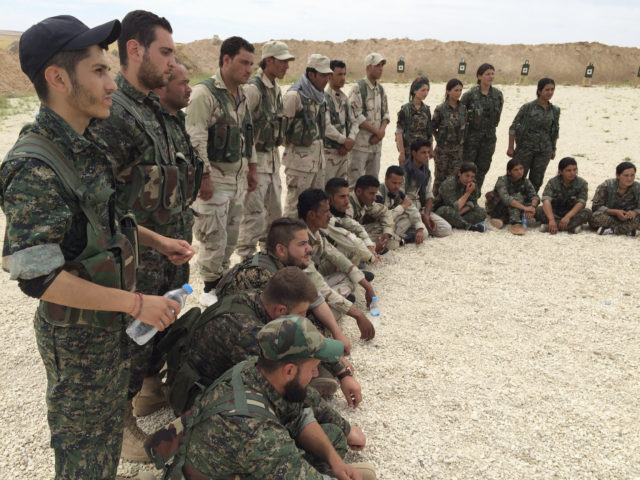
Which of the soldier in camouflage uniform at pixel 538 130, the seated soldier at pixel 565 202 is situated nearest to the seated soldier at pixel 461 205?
the seated soldier at pixel 565 202

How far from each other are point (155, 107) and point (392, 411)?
2357mm

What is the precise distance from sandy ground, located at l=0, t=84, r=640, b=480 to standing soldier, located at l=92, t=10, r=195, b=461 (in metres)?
0.60

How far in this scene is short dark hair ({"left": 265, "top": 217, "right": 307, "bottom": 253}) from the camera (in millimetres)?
3226

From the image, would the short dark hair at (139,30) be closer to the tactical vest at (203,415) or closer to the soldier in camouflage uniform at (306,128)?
the tactical vest at (203,415)

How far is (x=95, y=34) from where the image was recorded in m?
1.63

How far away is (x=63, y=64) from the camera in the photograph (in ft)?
5.28

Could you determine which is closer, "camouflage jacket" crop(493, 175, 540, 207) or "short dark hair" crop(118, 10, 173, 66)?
"short dark hair" crop(118, 10, 173, 66)

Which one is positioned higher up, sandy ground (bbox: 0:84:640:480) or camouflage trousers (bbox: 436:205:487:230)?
camouflage trousers (bbox: 436:205:487:230)

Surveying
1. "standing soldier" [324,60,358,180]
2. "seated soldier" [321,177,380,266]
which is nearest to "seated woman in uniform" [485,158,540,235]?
"standing soldier" [324,60,358,180]

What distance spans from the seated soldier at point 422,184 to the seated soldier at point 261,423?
14.7 ft

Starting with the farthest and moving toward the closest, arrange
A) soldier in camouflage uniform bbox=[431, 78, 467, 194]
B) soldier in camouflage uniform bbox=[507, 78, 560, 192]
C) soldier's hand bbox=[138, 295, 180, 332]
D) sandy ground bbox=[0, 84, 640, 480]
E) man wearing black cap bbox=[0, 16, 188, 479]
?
soldier in camouflage uniform bbox=[507, 78, 560, 192] < soldier in camouflage uniform bbox=[431, 78, 467, 194] < sandy ground bbox=[0, 84, 640, 480] < soldier's hand bbox=[138, 295, 180, 332] < man wearing black cap bbox=[0, 16, 188, 479]

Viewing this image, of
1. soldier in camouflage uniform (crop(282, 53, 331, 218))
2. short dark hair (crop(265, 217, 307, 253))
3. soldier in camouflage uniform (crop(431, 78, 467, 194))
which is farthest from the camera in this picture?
soldier in camouflage uniform (crop(431, 78, 467, 194))

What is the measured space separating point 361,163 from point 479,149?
2.01 meters

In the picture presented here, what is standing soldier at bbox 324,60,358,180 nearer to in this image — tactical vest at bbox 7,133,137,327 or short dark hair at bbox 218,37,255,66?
short dark hair at bbox 218,37,255,66
